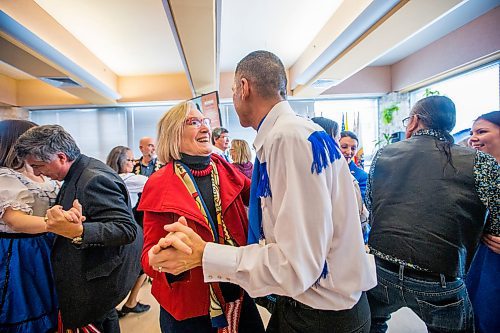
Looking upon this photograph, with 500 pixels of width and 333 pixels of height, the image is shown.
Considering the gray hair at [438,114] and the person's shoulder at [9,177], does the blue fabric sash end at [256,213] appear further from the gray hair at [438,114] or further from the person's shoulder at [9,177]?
the person's shoulder at [9,177]

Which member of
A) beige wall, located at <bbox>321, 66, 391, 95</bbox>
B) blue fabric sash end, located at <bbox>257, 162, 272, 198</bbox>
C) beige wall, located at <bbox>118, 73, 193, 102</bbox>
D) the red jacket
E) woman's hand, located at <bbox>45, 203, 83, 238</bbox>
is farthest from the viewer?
beige wall, located at <bbox>321, 66, 391, 95</bbox>

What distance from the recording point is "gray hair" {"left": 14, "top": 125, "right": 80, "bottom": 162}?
4.55 feet

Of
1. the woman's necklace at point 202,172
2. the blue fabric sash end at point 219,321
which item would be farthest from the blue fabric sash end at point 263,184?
the blue fabric sash end at point 219,321

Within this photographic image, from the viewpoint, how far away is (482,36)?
13.9 ft

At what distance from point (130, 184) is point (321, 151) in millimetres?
2716

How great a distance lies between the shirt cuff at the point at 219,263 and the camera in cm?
78

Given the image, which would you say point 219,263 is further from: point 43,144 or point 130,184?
point 130,184

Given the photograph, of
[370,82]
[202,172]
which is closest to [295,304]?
[202,172]

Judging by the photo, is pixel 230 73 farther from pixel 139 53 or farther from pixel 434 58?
pixel 434 58

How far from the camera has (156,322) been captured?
9.01 feet

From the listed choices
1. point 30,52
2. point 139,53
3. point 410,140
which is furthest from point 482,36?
point 30,52

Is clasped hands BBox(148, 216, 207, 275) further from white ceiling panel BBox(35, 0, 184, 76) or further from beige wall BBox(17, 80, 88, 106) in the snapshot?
beige wall BBox(17, 80, 88, 106)

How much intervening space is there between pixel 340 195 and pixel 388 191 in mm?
801

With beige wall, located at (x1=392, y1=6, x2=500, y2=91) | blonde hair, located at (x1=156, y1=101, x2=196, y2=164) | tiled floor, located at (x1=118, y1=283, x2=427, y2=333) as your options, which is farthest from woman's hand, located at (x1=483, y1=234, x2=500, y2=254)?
beige wall, located at (x1=392, y1=6, x2=500, y2=91)
